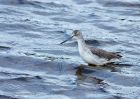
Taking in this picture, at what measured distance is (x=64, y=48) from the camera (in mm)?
18312

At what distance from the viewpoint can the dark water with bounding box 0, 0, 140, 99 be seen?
47.5ft

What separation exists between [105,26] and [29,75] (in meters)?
6.32

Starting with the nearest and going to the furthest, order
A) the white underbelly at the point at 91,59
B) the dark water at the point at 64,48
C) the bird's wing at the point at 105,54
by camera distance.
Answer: the dark water at the point at 64,48 → the white underbelly at the point at 91,59 → the bird's wing at the point at 105,54

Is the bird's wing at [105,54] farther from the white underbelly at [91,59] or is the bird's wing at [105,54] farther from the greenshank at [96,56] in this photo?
the white underbelly at [91,59]

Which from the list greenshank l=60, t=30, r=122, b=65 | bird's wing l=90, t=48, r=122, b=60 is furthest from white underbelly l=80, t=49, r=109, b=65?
bird's wing l=90, t=48, r=122, b=60

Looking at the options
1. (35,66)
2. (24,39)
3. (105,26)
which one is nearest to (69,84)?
(35,66)

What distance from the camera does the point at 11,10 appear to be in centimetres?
2198

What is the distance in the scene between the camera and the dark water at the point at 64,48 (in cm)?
1447

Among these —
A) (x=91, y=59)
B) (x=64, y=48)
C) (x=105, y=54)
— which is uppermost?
(x=64, y=48)

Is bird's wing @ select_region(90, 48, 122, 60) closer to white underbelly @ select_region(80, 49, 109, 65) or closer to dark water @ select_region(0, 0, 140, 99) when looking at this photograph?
white underbelly @ select_region(80, 49, 109, 65)

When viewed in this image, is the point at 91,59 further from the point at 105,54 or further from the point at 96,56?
the point at 105,54

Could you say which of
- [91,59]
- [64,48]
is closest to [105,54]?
[91,59]

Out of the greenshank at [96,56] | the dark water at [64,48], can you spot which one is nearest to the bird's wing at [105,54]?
the greenshank at [96,56]

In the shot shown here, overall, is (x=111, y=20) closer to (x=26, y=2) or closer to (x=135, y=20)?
(x=135, y=20)
